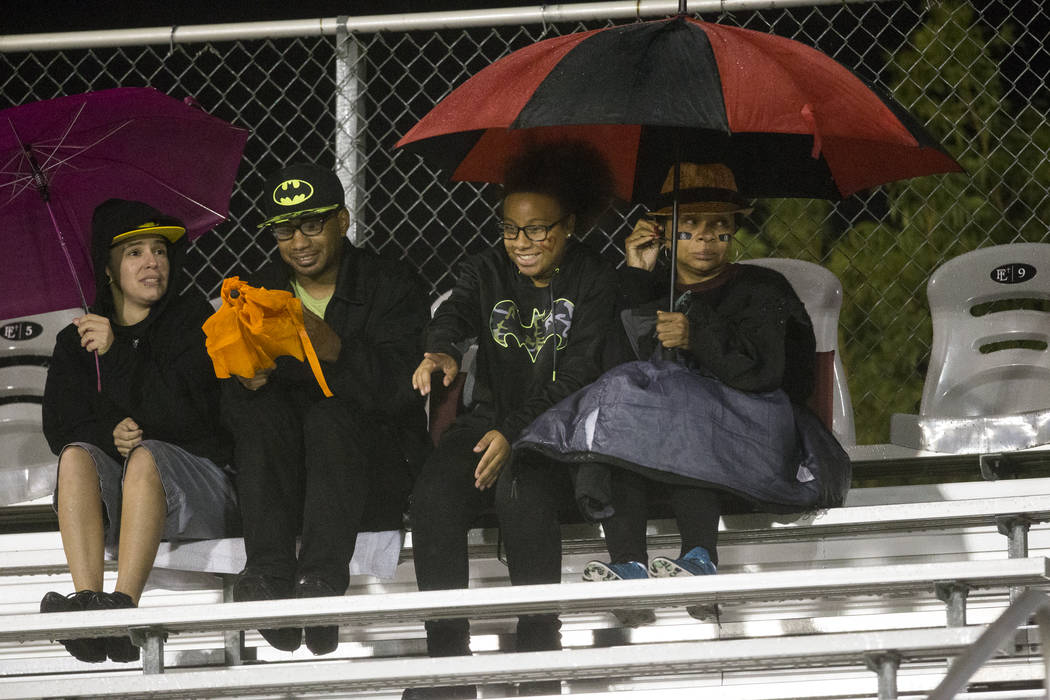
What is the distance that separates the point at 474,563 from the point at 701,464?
887 millimetres

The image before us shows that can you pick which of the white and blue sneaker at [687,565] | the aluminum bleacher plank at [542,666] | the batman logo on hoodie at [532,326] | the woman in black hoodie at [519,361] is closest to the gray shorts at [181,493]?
the aluminum bleacher plank at [542,666]

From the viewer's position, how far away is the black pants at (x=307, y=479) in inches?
117

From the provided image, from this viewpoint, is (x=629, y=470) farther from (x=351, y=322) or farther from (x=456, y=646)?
(x=351, y=322)

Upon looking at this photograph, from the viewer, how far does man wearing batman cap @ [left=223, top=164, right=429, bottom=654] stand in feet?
9.79

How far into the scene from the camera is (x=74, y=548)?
9.92 ft

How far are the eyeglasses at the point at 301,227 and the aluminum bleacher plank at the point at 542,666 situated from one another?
989 millimetres

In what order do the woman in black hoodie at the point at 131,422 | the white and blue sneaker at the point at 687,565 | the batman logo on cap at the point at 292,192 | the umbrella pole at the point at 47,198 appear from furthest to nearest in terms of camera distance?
the umbrella pole at the point at 47,198 < the batman logo on cap at the point at 292,192 < the woman in black hoodie at the point at 131,422 < the white and blue sneaker at the point at 687,565

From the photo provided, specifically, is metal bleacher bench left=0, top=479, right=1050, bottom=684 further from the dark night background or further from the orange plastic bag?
the dark night background

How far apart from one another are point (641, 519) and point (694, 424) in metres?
0.22

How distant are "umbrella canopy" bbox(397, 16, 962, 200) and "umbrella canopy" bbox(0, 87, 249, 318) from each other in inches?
24.4

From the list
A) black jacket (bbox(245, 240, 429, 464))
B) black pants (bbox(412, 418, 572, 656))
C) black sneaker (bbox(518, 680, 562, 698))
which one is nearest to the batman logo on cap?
black jacket (bbox(245, 240, 429, 464))

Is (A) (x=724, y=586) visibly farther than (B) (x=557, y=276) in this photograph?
No

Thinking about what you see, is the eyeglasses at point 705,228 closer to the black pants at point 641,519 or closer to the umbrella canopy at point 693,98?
the umbrella canopy at point 693,98

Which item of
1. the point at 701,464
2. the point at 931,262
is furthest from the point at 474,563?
the point at 931,262
